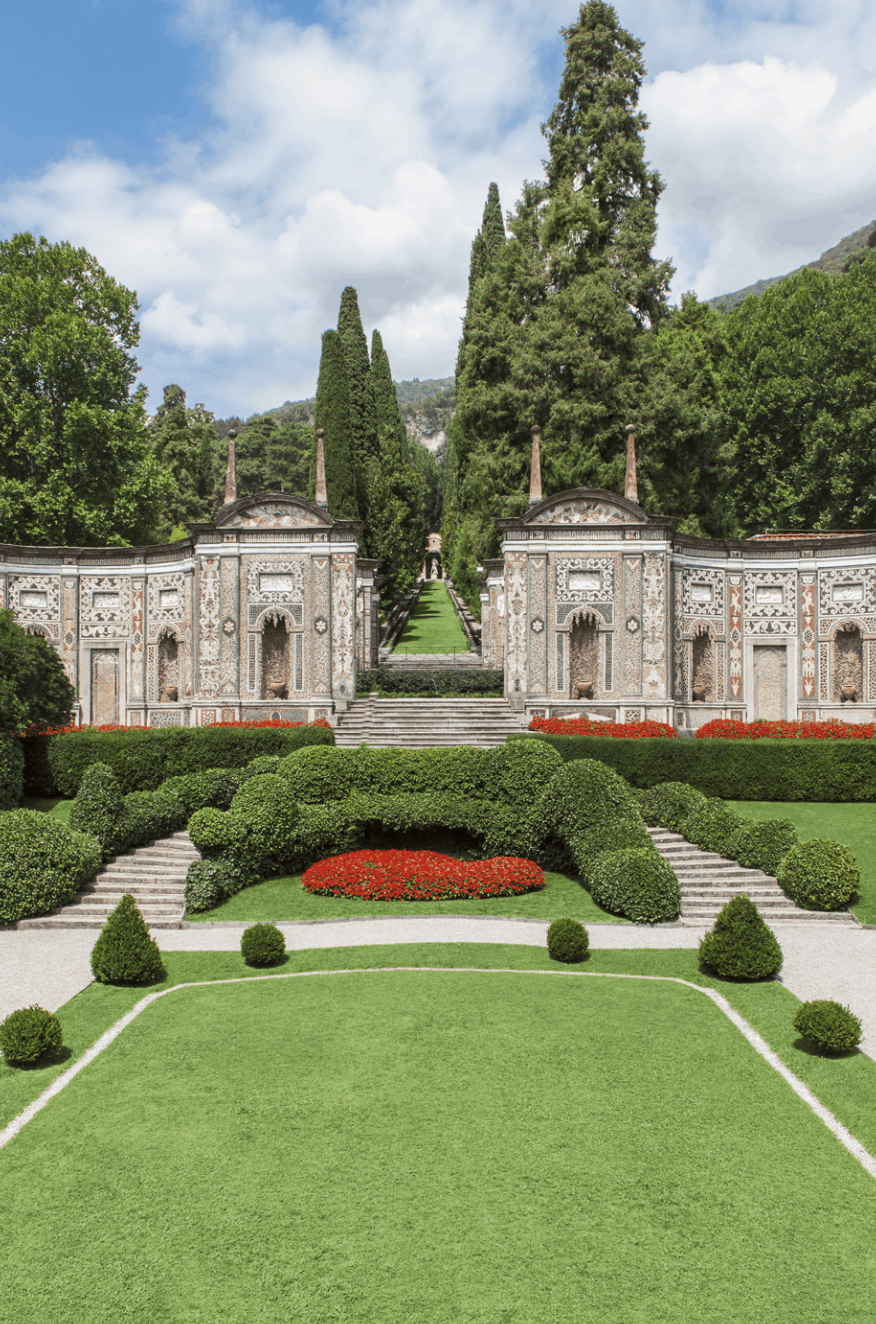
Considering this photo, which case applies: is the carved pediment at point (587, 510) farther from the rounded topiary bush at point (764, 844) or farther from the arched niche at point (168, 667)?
the arched niche at point (168, 667)

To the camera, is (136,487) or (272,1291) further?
(136,487)

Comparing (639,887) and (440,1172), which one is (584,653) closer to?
(639,887)

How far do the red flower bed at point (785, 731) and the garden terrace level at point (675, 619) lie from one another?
4.22 meters

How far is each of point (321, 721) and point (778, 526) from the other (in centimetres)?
2880

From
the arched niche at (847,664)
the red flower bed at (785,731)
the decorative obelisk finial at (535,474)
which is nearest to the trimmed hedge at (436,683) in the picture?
the decorative obelisk finial at (535,474)

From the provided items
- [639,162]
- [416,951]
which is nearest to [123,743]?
[416,951]

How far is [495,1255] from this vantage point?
670cm

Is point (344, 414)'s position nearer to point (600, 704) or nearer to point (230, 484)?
point (230, 484)

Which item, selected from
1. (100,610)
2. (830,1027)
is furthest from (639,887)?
(100,610)

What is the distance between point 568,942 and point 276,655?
1982 cm

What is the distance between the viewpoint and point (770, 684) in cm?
3197

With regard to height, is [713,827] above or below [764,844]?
above

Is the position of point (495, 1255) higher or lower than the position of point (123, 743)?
lower

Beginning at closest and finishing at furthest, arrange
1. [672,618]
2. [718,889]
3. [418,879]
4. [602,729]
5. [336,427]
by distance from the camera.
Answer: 1. [718,889]
2. [418,879]
3. [602,729]
4. [672,618]
5. [336,427]
